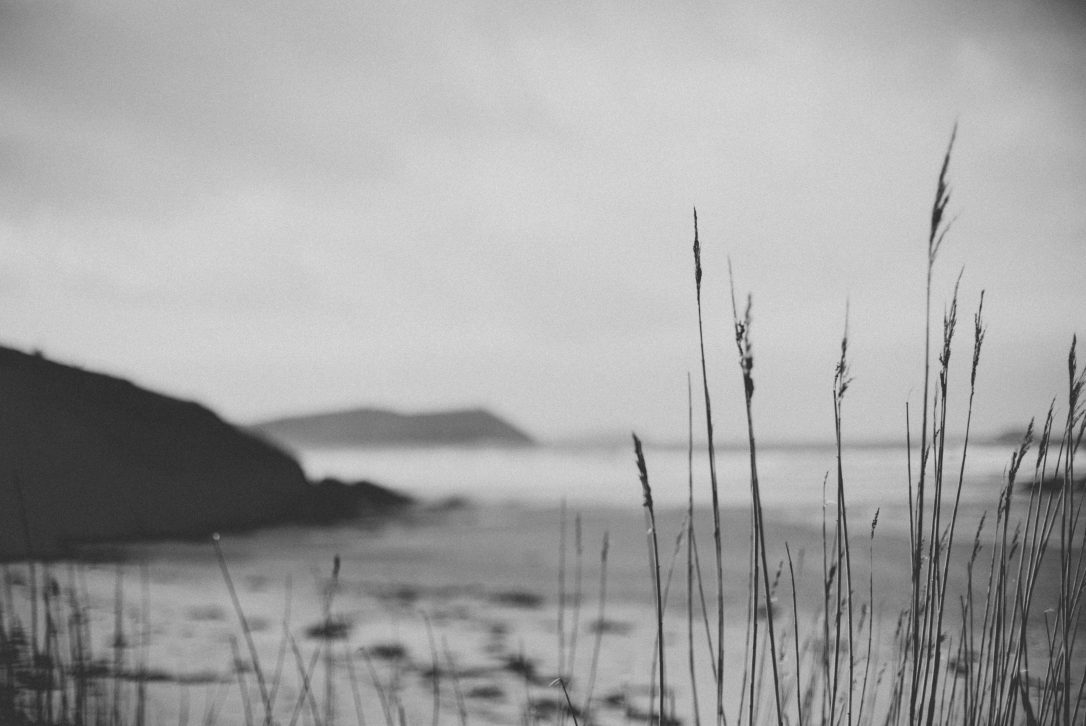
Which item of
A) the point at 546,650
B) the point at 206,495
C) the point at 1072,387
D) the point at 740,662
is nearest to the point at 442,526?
the point at 206,495

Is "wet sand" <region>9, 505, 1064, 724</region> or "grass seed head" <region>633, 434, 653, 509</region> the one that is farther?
"wet sand" <region>9, 505, 1064, 724</region>

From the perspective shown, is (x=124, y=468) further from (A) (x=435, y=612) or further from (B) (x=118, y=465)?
(A) (x=435, y=612)

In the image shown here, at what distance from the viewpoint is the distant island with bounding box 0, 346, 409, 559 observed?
5.28 m

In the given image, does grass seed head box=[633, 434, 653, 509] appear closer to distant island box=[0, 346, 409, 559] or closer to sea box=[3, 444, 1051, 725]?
sea box=[3, 444, 1051, 725]

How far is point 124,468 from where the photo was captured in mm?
6324

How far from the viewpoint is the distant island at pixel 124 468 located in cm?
528

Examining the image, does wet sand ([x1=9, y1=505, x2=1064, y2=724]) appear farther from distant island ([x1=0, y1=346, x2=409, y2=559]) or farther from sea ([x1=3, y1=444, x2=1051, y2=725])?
distant island ([x1=0, y1=346, x2=409, y2=559])

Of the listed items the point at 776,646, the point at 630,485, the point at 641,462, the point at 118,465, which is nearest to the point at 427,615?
the point at 776,646

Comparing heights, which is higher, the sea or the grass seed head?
the grass seed head

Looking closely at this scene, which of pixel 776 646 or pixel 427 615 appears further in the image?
pixel 427 615

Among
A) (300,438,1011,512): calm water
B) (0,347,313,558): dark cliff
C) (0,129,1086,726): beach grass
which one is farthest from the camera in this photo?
(300,438,1011,512): calm water

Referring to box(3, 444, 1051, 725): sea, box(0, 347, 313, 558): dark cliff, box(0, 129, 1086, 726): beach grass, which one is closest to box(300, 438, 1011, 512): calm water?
box(3, 444, 1051, 725): sea

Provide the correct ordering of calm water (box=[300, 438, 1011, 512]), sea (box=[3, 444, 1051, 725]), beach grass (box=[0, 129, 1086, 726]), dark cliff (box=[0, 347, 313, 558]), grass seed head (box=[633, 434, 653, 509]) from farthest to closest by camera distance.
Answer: calm water (box=[300, 438, 1011, 512]) → dark cliff (box=[0, 347, 313, 558]) → sea (box=[3, 444, 1051, 725]) → beach grass (box=[0, 129, 1086, 726]) → grass seed head (box=[633, 434, 653, 509])

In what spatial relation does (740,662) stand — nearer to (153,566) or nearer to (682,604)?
(682,604)
